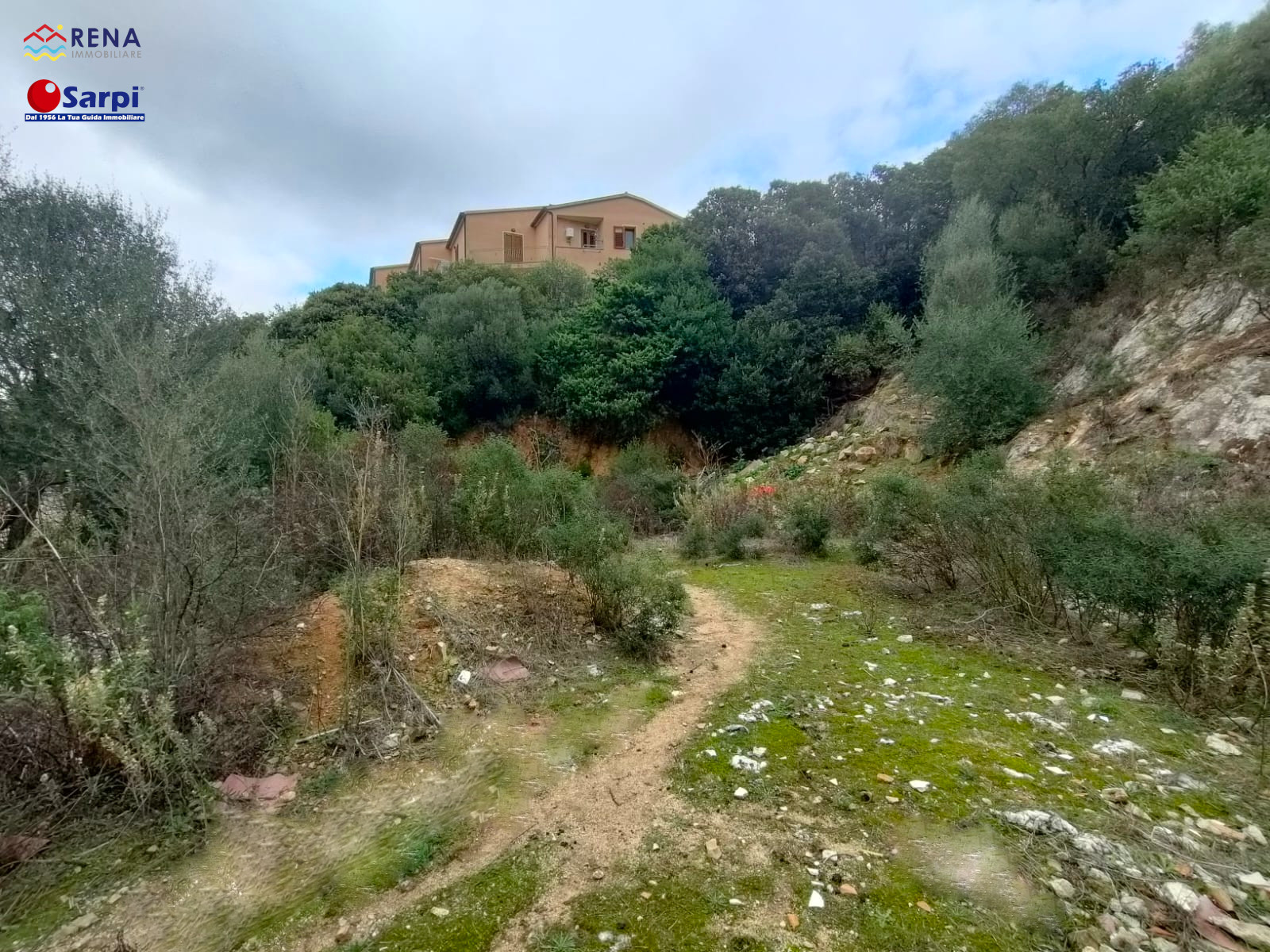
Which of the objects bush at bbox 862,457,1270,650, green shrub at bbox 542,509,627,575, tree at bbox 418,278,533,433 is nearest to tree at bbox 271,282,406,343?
tree at bbox 418,278,533,433

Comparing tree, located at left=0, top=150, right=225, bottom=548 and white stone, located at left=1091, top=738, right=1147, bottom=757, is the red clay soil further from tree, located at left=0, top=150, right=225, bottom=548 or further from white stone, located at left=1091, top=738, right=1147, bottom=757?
white stone, located at left=1091, top=738, right=1147, bottom=757

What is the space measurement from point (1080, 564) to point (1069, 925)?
2871 millimetres

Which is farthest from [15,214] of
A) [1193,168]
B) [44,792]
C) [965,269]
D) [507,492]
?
[1193,168]

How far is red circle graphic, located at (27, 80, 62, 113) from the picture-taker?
6.45 metres

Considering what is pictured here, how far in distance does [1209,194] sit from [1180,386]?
320 cm

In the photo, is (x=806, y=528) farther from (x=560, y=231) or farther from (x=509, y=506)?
(x=560, y=231)

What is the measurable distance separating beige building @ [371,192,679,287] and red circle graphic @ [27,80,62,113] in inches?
730

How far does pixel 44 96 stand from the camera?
21.2ft

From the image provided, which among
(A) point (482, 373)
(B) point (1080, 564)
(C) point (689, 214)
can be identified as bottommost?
(B) point (1080, 564)

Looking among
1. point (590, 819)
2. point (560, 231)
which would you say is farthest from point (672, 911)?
point (560, 231)

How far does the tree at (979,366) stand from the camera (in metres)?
10.5

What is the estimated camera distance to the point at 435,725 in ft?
11.7

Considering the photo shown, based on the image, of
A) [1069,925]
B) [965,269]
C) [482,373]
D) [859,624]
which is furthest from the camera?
[482,373]

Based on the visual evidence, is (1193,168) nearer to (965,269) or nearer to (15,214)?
(965,269)
